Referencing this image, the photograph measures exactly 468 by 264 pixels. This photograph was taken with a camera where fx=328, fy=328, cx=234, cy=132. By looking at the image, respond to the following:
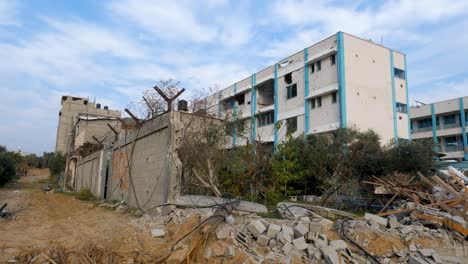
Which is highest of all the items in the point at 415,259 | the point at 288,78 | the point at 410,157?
the point at 288,78

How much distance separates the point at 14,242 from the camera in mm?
5957

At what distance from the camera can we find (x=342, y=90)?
66.1 feet

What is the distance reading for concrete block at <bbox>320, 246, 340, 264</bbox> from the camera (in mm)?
4984

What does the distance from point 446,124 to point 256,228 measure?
34842 millimetres

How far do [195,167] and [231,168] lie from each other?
1.17m

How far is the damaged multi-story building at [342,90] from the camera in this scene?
20484 mm

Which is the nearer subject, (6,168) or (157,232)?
(157,232)

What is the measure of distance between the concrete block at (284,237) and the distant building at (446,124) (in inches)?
1181

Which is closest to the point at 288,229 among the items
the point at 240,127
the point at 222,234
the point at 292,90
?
the point at 222,234

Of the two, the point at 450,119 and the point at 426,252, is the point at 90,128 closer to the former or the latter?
the point at 426,252

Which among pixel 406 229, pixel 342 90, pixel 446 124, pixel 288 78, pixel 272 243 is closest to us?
pixel 272 243

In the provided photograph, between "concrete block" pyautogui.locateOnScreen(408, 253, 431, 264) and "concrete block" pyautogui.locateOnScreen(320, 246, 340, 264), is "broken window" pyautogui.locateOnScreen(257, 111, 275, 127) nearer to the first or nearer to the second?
"concrete block" pyautogui.locateOnScreen(408, 253, 431, 264)

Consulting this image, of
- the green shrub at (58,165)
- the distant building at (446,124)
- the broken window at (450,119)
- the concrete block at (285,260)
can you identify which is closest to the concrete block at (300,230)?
the concrete block at (285,260)

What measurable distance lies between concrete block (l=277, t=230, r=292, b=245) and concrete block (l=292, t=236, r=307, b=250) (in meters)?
0.12
